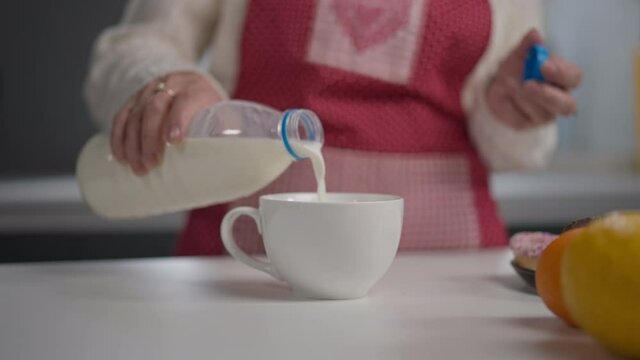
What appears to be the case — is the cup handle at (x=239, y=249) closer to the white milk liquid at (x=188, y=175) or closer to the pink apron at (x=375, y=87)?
the white milk liquid at (x=188, y=175)

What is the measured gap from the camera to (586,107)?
2.29 metres

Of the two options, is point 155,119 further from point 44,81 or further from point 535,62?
point 44,81

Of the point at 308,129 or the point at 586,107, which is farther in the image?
the point at 586,107

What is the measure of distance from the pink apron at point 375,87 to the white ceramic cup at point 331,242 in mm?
331

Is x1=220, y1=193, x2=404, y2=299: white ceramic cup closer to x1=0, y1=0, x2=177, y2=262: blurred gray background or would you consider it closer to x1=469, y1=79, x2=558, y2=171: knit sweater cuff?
x1=469, y1=79, x2=558, y2=171: knit sweater cuff

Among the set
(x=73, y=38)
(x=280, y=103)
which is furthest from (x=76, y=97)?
(x=280, y=103)

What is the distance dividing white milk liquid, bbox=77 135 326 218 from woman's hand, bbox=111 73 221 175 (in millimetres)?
22

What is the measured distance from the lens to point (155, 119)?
76cm

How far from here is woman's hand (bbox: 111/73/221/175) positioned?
76 cm

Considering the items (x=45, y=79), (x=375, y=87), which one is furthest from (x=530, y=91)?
(x=45, y=79)

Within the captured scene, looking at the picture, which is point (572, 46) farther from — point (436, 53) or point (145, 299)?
point (145, 299)

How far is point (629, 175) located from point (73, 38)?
1399mm

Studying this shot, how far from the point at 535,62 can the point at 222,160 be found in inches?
13.9

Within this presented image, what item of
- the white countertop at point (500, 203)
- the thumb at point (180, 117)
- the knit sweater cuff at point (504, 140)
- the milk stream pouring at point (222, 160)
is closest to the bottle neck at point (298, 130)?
the milk stream pouring at point (222, 160)
